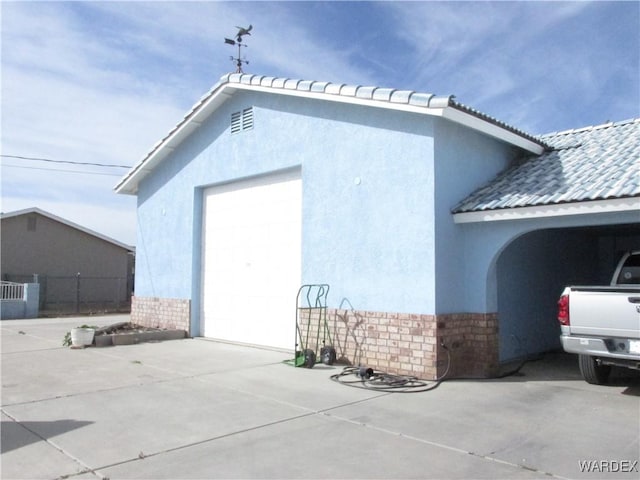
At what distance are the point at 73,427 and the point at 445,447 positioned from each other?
3.94 meters

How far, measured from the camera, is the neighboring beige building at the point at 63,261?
26.7 metres

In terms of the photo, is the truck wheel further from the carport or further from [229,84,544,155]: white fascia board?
[229,84,544,155]: white fascia board

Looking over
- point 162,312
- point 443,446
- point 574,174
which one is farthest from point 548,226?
point 162,312

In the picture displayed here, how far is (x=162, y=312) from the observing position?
14.7 metres

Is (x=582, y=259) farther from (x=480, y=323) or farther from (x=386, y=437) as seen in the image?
(x=386, y=437)

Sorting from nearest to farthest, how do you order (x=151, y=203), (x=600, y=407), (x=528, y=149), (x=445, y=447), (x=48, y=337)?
1. (x=445, y=447)
2. (x=600, y=407)
3. (x=528, y=149)
4. (x=48, y=337)
5. (x=151, y=203)

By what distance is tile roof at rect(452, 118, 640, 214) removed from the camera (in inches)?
306

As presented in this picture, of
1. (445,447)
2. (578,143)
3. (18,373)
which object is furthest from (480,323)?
(18,373)

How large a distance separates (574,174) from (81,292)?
26605mm

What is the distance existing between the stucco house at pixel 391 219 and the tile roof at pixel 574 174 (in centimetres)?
4

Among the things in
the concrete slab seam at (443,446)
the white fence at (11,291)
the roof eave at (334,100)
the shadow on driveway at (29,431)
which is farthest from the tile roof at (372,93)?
the white fence at (11,291)

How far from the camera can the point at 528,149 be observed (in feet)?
35.7

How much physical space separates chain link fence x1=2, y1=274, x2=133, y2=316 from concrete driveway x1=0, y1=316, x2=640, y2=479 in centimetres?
1811

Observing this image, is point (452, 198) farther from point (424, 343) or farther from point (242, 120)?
point (242, 120)
